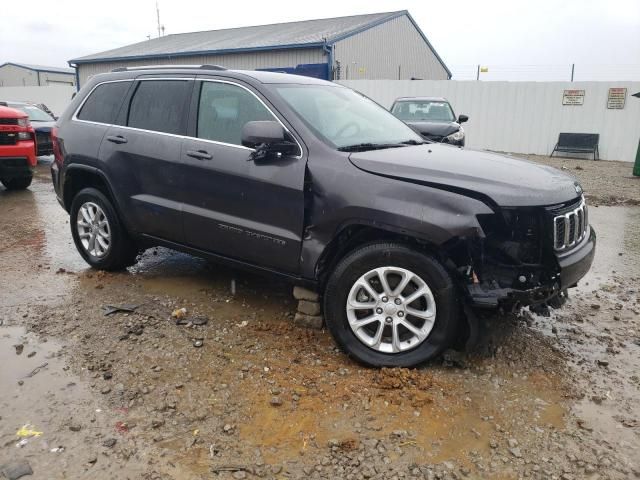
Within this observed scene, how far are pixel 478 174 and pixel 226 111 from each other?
1954 mm

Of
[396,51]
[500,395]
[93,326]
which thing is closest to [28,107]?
[93,326]

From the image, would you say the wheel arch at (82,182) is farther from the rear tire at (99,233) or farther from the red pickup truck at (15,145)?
the red pickup truck at (15,145)

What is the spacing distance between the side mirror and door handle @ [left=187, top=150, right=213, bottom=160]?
19.3 inches

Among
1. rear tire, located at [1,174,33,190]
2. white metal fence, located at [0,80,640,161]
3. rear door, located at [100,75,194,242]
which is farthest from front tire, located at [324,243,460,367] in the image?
white metal fence, located at [0,80,640,161]

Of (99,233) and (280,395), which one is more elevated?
(99,233)

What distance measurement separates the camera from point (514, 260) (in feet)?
9.92

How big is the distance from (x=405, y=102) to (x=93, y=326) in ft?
32.8

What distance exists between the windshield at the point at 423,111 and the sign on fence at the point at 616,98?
7.45 metres

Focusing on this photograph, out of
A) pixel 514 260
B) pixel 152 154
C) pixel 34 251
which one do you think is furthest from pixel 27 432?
pixel 34 251

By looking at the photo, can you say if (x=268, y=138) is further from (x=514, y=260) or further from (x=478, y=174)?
(x=514, y=260)

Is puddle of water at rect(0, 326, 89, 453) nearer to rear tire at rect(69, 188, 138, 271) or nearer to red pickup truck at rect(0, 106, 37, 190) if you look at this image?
rear tire at rect(69, 188, 138, 271)

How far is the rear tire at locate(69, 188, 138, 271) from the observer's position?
15.7 feet

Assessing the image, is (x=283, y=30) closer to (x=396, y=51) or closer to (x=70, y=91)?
(x=396, y=51)

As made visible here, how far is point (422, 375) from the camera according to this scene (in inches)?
125
